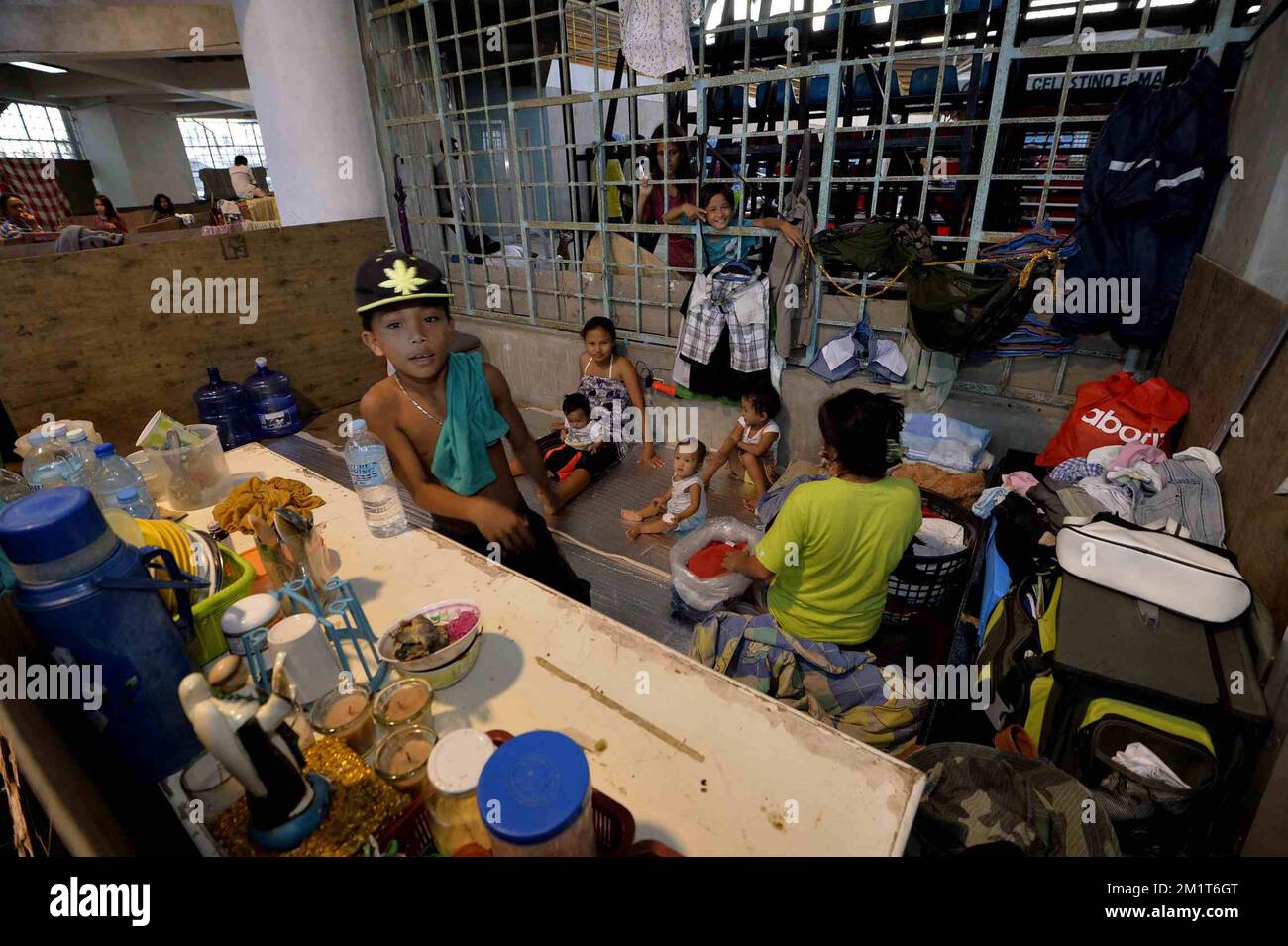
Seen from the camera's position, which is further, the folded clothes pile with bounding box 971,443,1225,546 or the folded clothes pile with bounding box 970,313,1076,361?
the folded clothes pile with bounding box 970,313,1076,361

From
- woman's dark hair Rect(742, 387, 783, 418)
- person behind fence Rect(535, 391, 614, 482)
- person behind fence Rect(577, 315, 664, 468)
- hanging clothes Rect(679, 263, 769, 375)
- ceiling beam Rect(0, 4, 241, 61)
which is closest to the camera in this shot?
woman's dark hair Rect(742, 387, 783, 418)

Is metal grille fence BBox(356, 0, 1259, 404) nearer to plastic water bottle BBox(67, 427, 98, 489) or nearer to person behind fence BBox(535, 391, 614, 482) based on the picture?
person behind fence BBox(535, 391, 614, 482)

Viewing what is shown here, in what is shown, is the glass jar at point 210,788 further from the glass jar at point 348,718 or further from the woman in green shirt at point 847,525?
the woman in green shirt at point 847,525

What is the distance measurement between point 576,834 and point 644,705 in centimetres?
48

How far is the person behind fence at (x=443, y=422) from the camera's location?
192 centimetres

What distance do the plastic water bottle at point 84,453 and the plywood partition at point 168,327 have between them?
3.21 m

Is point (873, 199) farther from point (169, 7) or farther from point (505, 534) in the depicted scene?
point (169, 7)

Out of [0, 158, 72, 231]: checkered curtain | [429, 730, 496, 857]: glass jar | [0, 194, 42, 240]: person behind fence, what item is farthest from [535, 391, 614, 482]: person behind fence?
[0, 158, 72, 231]: checkered curtain

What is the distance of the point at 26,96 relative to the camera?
13.2m

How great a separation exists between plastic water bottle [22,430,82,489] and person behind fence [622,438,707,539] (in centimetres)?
268

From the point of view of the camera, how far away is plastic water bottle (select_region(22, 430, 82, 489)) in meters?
1.87

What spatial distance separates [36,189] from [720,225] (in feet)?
68.7
